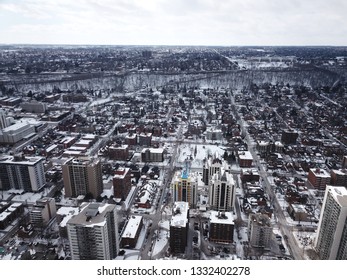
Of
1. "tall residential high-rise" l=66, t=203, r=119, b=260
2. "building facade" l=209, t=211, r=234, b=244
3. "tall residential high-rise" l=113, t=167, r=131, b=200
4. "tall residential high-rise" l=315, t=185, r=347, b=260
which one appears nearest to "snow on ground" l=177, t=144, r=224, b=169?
"tall residential high-rise" l=113, t=167, r=131, b=200

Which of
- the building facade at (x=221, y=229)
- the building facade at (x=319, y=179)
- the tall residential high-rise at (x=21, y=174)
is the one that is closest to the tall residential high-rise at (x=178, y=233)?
the building facade at (x=221, y=229)

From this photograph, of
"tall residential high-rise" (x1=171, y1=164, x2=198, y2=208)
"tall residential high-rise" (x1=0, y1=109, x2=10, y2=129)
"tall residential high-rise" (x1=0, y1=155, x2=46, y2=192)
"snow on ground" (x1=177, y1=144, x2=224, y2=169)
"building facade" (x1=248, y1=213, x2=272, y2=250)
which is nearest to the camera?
"building facade" (x1=248, y1=213, x2=272, y2=250)

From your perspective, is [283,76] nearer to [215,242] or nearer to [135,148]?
[135,148]

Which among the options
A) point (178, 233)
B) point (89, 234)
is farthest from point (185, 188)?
point (89, 234)

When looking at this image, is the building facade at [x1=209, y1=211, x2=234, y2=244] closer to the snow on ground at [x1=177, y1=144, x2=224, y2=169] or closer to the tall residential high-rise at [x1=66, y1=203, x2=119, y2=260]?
the tall residential high-rise at [x1=66, y1=203, x2=119, y2=260]

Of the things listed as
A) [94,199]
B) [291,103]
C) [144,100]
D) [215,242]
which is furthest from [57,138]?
[291,103]

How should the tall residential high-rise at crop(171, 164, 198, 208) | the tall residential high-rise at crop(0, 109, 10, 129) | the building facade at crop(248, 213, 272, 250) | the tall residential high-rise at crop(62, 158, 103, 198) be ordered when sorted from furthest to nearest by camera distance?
the tall residential high-rise at crop(0, 109, 10, 129)
the tall residential high-rise at crop(62, 158, 103, 198)
the tall residential high-rise at crop(171, 164, 198, 208)
the building facade at crop(248, 213, 272, 250)
